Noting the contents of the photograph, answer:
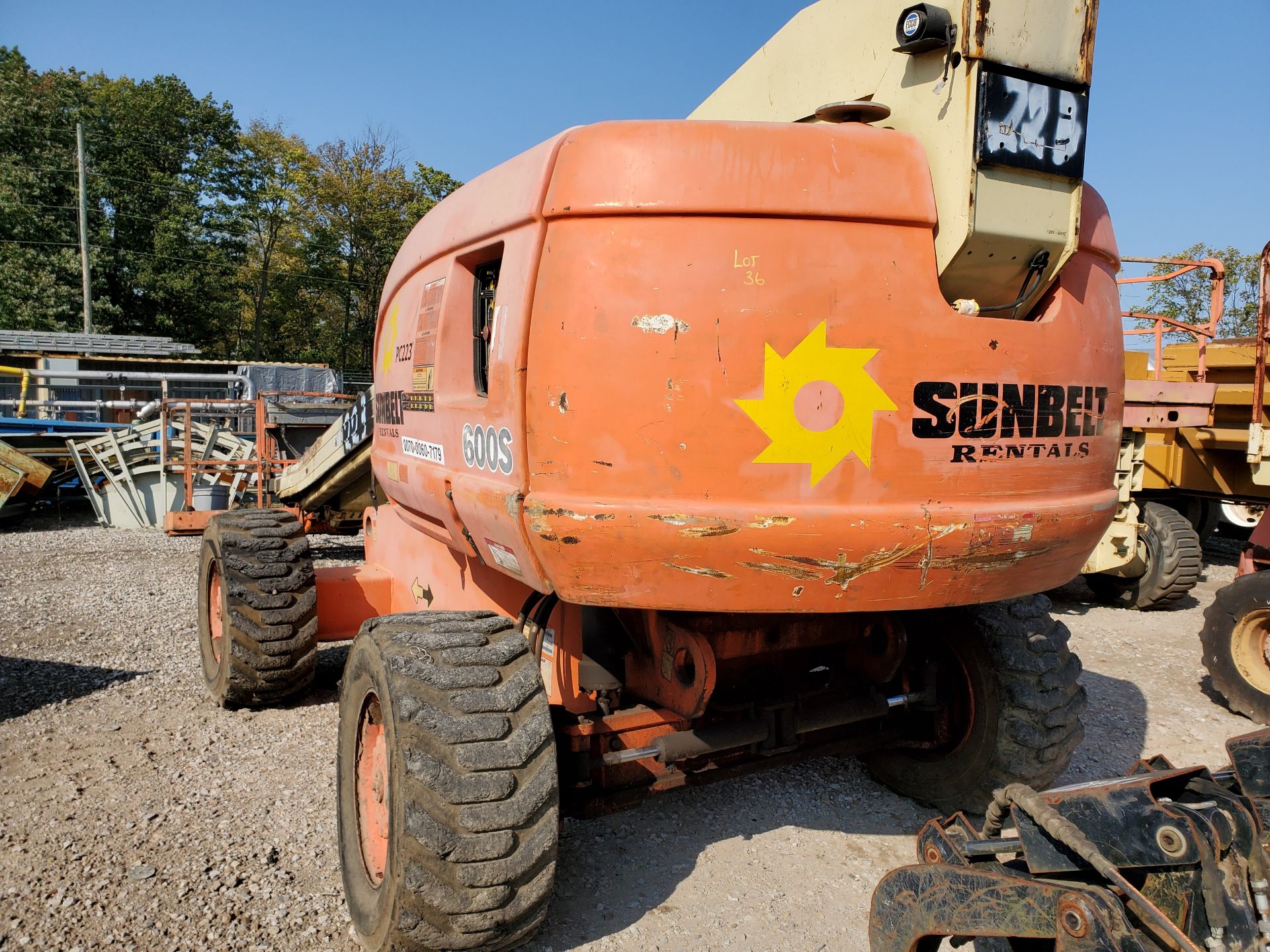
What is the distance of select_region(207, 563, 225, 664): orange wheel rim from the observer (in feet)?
18.0

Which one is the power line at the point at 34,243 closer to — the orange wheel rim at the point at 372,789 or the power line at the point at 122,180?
the power line at the point at 122,180

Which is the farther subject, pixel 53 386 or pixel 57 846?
Answer: pixel 53 386

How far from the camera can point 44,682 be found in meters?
5.70

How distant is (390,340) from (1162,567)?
7.71 m

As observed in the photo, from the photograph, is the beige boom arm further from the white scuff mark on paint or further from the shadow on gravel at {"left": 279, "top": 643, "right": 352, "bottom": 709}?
the shadow on gravel at {"left": 279, "top": 643, "right": 352, "bottom": 709}

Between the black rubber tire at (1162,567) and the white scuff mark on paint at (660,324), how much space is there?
25.7 feet

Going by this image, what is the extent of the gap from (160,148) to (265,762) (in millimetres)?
34213

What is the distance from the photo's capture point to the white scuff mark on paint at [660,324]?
231 cm

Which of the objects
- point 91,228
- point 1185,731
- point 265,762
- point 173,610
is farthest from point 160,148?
point 1185,731

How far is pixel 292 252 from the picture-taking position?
33.8 metres

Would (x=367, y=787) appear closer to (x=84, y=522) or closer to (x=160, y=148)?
(x=84, y=522)

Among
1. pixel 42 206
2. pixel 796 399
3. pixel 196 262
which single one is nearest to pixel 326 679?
pixel 796 399

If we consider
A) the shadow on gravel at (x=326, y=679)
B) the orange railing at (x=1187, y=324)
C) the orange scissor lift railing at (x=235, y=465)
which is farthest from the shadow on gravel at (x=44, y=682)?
the orange railing at (x=1187, y=324)

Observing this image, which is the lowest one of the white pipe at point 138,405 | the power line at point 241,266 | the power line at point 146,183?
the white pipe at point 138,405
